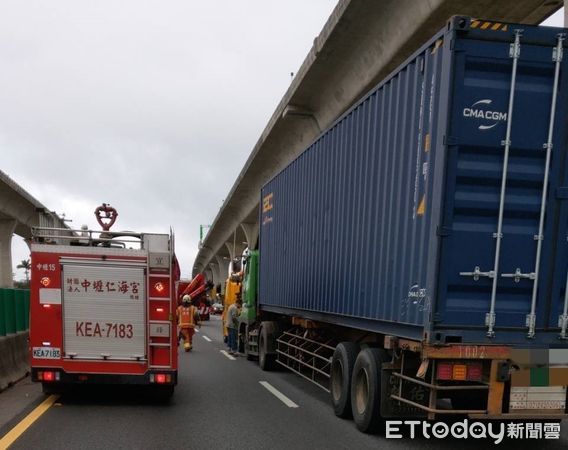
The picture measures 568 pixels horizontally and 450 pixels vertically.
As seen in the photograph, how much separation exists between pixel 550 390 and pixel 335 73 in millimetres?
12067

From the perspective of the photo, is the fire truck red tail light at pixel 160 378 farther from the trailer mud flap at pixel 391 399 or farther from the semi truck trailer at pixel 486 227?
the semi truck trailer at pixel 486 227

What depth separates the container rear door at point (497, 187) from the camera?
243 inches

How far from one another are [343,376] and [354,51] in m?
9.15

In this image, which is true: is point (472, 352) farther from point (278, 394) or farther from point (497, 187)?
point (278, 394)

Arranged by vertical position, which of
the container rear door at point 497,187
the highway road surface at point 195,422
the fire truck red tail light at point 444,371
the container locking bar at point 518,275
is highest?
the container rear door at point 497,187

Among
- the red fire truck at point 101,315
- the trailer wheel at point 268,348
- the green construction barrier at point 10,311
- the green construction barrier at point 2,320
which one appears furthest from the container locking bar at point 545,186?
the green construction barrier at point 10,311

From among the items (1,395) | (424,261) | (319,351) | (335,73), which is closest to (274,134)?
(335,73)

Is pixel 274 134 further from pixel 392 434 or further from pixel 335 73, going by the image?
pixel 392 434

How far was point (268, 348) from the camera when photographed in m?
13.6

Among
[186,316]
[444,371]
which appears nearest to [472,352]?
[444,371]

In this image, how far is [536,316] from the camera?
6289 mm

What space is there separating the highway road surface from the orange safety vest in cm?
658

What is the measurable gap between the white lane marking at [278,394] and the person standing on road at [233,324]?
18.8 ft

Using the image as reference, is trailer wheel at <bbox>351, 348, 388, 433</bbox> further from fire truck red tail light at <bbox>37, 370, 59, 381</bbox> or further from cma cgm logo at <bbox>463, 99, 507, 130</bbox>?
fire truck red tail light at <bbox>37, 370, 59, 381</bbox>
